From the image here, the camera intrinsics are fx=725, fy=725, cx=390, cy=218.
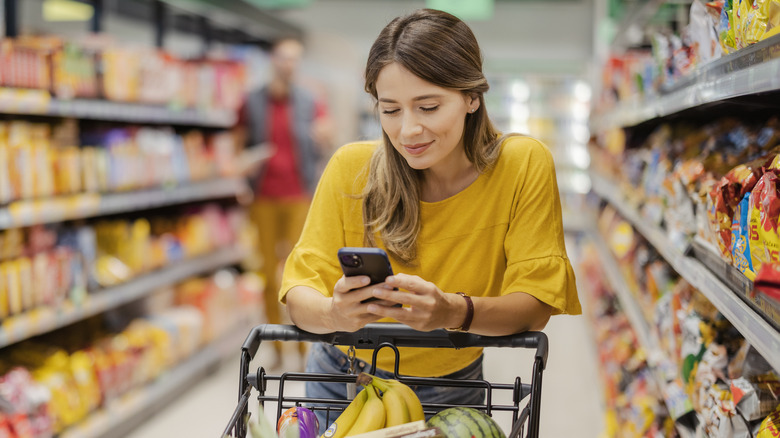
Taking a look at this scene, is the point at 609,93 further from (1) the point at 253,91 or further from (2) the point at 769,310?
(2) the point at 769,310

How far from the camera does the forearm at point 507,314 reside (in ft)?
4.22

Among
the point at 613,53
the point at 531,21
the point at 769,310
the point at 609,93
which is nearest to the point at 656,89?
the point at 769,310

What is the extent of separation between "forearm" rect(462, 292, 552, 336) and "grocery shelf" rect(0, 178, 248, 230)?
6.69 ft

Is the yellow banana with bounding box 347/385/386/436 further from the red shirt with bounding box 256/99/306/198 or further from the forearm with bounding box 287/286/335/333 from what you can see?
the red shirt with bounding box 256/99/306/198

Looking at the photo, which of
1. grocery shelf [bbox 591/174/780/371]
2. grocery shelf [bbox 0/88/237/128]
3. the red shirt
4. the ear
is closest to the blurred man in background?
the red shirt

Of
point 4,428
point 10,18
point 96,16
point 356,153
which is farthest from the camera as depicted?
point 96,16

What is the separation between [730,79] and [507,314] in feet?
1.90

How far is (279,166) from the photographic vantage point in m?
4.52

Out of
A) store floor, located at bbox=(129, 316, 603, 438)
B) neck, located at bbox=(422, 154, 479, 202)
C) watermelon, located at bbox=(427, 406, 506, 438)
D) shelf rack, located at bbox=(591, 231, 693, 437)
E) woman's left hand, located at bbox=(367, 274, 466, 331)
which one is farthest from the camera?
store floor, located at bbox=(129, 316, 603, 438)

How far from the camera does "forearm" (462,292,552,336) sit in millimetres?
1287

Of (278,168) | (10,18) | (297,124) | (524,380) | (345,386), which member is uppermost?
(10,18)

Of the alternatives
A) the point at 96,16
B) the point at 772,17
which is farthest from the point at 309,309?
the point at 96,16

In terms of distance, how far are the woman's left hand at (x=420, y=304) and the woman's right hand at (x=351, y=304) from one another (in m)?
0.02

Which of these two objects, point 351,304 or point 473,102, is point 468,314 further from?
point 473,102
